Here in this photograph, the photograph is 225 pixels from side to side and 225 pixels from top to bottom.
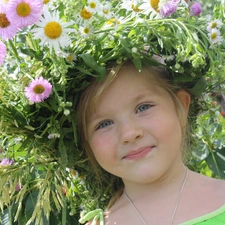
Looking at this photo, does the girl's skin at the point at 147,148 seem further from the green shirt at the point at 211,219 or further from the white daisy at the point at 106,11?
the white daisy at the point at 106,11

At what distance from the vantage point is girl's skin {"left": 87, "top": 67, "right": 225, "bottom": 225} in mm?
1650

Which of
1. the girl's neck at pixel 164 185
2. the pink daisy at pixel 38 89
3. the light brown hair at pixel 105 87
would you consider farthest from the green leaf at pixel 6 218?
the pink daisy at pixel 38 89

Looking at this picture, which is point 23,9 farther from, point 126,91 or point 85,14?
point 126,91

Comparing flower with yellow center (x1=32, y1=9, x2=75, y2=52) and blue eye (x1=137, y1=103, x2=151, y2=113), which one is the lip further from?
flower with yellow center (x1=32, y1=9, x2=75, y2=52)

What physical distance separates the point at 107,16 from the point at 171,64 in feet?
0.79

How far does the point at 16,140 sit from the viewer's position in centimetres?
173

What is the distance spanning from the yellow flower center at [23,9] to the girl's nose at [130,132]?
0.44 m

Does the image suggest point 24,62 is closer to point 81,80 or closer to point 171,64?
point 81,80

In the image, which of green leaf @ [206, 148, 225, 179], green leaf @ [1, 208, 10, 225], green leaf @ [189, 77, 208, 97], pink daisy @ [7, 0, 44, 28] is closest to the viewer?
pink daisy @ [7, 0, 44, 28]

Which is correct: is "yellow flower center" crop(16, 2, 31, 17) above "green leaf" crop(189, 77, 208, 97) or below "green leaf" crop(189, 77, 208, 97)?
above

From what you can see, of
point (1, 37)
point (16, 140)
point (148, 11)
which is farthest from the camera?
point (16, 140)

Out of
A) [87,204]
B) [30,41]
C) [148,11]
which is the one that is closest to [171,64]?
[148,11]

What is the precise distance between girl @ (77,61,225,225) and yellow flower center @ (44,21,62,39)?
250 millimetres

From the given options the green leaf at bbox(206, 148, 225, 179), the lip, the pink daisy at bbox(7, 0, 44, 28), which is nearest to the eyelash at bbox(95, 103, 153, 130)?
the lip
